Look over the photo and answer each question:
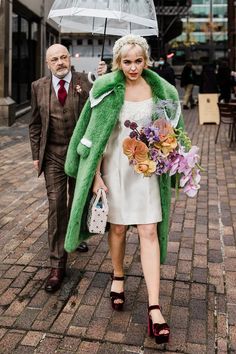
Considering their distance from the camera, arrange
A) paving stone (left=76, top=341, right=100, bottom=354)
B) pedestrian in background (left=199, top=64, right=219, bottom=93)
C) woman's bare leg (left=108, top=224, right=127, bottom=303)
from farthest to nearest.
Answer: pedestrian in background (left=199, top=64, right=219, bottom=93)
woman's bare leg (left=108, top=224, right=127, bottom=303)
paving stone (left=76, top=341, right=100, bottom=354)

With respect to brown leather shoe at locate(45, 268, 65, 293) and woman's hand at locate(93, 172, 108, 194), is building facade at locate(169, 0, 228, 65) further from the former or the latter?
woman's hand at locate(93, 172, 108, 194)

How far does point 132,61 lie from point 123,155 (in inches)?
24.2

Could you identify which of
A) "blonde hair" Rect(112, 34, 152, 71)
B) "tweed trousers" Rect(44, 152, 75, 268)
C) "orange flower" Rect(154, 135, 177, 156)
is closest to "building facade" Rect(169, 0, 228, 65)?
"tweed trousers" Rect(44, 152, 75, 268)

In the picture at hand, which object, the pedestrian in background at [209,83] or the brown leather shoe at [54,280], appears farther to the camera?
the pedestrian in background at [209,83]

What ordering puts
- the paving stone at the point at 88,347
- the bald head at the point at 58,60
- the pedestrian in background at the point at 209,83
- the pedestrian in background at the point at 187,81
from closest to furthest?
the paving stone at the point at 88,347 < the bald head at the point at 58,60 < the pedestrian in background at the point at 209,83 < the pedestrian in background at the point at 187,81

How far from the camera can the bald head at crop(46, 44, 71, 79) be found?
12.2 feet

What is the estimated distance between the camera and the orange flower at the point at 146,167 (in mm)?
3111

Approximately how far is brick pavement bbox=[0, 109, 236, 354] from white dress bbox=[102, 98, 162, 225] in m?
0.73

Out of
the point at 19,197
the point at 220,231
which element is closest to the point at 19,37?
the point at 19,197

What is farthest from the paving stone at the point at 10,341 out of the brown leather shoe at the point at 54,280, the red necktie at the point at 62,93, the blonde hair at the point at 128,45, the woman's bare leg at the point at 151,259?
the blonde hair at the point at 128,45

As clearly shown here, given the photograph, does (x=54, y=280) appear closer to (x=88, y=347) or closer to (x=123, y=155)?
(x=88, y=347)

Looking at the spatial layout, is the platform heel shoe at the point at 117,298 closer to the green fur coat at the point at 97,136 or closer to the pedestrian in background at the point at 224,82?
the green fur coat at the point at 97,136

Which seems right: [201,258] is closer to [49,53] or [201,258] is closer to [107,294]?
[107,294]

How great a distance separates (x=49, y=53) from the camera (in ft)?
12.3
